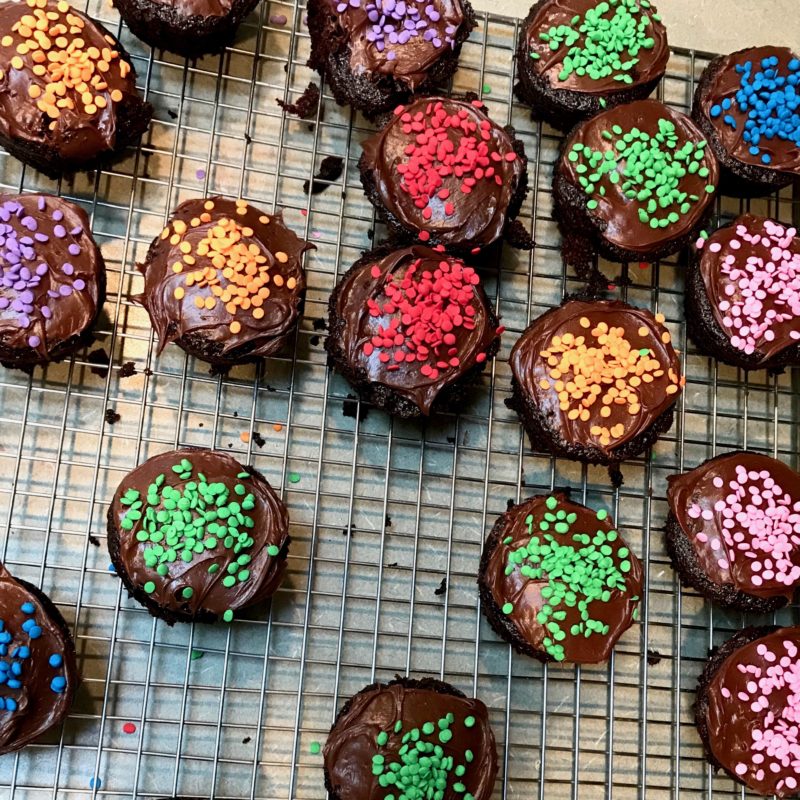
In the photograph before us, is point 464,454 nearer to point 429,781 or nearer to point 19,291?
point 429,781

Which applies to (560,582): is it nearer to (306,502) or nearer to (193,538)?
(306,502)

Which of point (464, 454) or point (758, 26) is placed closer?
point (464, 454)

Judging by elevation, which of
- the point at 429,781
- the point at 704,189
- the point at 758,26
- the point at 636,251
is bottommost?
the point at 429,781

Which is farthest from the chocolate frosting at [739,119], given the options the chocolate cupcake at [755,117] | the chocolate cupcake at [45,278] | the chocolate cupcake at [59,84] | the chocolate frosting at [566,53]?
the chocolate cupcake at [45,278]

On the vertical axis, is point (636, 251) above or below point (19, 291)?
above

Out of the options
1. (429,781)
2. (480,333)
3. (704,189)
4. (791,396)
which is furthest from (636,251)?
(429,781)

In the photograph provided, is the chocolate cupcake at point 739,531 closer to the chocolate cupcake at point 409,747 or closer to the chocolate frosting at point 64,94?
the chocolate cupcake at point 409,747

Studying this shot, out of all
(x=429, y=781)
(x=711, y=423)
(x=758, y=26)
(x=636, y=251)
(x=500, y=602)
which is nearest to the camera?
(x=429, y=781)
